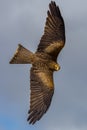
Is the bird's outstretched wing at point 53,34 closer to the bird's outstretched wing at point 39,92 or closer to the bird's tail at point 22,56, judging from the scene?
the bird's outstretched wing at point 39,92

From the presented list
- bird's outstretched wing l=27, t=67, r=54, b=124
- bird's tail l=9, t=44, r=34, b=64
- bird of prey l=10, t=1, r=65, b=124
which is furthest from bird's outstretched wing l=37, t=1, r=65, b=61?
bird's tail l=9, t=44, r=34, b=64

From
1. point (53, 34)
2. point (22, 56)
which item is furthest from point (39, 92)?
point (53, 34)

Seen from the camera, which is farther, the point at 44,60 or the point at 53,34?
the point at 53,34

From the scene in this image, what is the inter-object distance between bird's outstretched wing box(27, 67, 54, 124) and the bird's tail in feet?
2.06

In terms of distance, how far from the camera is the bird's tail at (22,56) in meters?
23.0

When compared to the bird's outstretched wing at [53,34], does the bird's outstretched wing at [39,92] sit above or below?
below

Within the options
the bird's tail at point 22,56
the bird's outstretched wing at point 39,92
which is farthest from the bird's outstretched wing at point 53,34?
the bird's tail at point 22,56

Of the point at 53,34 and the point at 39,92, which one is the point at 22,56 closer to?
the point at 39,92

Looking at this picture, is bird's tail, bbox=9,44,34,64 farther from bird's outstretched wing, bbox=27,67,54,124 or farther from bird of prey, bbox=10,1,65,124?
bird's outstretched wing, bbox=27,67,54,124

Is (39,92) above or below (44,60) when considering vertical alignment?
below

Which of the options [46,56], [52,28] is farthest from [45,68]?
[52,28]

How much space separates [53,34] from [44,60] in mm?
1890

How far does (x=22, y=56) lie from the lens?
75.9 ft

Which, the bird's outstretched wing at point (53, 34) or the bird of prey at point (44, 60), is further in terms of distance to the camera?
the bird's outstretched wing at point (53, 34)
